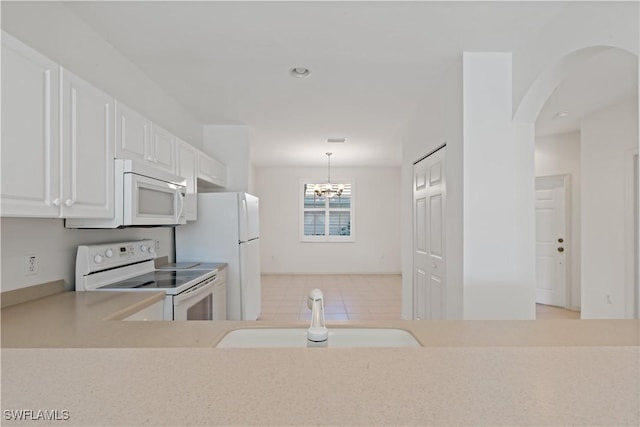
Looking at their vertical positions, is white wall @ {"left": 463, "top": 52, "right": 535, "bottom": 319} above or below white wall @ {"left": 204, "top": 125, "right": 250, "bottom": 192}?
below

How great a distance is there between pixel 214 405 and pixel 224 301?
9.39ft

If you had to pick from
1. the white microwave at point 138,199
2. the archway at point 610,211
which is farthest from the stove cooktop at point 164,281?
the archway at point 610,211

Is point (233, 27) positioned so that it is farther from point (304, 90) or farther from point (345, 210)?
point (345, 210)

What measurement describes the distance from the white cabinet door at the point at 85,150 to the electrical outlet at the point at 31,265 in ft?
1.25

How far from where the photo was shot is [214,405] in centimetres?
73

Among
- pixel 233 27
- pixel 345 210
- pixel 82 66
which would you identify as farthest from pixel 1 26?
pixel 345 210

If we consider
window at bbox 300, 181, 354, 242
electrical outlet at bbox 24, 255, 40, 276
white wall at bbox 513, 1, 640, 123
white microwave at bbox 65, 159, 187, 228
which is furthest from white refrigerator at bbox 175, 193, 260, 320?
window at bbox 300, 181, 354, 242

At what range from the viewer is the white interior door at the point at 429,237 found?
3.04m

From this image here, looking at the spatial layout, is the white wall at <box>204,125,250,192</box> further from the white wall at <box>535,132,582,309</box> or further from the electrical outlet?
the white wall at <box>535,132,582,309</box>

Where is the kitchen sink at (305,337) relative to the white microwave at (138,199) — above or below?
below

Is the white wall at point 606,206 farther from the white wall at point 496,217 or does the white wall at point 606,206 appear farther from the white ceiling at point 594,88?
the white wall at point 496,217

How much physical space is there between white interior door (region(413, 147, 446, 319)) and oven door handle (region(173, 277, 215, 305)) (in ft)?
6.59

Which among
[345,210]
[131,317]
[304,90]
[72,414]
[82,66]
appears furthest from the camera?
[345,210]

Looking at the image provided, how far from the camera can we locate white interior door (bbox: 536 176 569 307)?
4.96 metres
